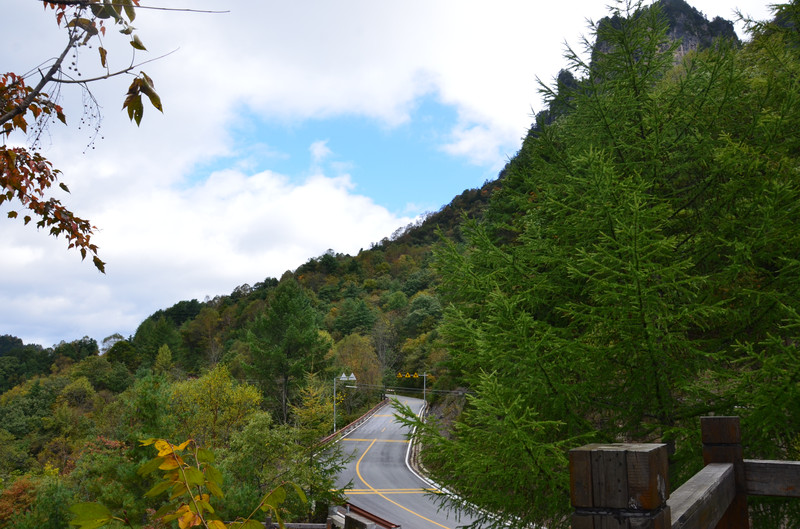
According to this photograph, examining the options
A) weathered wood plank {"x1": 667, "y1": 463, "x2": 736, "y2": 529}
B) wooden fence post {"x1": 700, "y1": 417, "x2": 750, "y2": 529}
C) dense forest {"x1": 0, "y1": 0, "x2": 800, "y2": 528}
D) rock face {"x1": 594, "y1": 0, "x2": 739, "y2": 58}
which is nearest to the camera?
weathered wood plank {"x1": 667, "y1": 463, "x2": 736, "y2": 529}

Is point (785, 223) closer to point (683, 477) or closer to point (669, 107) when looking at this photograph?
point (669, 107)

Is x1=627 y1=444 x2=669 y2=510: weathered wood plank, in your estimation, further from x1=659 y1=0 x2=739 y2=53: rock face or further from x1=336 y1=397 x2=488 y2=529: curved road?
x1=659 y1=0 x2=739 y2=53: rock face

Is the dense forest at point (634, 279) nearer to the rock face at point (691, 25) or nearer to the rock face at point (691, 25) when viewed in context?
the rock face at point (691, 25)

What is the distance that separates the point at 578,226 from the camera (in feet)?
17.3

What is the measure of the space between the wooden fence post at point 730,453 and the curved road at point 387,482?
28.4ft

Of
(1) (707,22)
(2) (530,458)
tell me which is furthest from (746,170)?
(1) (707,22)

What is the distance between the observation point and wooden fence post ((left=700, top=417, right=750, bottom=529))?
98.4 inches

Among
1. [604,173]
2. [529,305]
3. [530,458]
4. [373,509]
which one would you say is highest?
[604,173]

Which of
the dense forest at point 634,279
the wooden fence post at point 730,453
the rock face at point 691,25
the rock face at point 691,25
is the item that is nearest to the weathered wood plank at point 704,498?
the wooden fence post at point 730,453

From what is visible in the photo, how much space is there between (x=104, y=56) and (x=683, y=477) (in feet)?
18.1

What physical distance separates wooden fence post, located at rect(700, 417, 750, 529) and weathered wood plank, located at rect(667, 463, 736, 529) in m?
0.12

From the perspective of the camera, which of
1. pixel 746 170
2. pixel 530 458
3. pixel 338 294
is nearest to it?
pixel 530 458

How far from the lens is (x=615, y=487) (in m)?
1.00

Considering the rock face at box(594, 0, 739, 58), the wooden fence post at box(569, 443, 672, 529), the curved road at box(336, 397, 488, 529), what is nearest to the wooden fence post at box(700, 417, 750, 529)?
the wooden fence post at box(569, 443, 672, 529)
